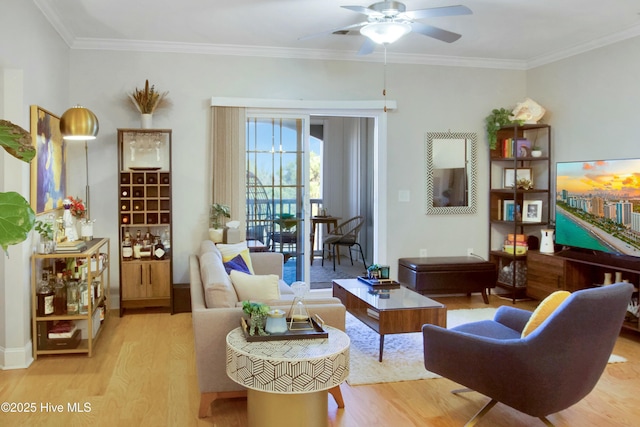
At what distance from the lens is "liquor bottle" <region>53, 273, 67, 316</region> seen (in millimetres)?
4090

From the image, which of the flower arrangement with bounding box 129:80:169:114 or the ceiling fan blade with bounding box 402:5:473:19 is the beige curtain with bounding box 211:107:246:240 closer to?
the flower arrangement with bounding box 129:80:169:114

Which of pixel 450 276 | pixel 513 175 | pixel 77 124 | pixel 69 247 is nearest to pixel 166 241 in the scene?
pixel 69 247

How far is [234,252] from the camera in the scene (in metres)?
5.02

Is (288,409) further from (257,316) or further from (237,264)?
(237,264)

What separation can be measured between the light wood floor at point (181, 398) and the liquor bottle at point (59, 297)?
0.35m

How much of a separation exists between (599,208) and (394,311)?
250 centimetres

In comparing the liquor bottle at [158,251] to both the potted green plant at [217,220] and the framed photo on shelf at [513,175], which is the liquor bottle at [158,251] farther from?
the framed photo on shelf at [513,175]

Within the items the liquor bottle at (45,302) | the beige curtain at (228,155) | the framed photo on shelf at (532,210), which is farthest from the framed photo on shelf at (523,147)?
the liquor bottle at (45,302)

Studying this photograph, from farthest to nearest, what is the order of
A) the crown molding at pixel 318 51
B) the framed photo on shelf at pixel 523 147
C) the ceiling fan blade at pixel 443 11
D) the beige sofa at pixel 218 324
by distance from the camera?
the framed photo on shelf at pixel 523 147
the crown molding at pixel 318 51
the ceiling fan blade at pixel 443 11
the beige sofa at pixel 218 324

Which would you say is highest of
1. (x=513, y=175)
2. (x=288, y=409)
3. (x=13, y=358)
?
→ (x=513, y=175)

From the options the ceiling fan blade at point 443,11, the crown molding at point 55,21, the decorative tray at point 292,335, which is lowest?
the decorative tray at point 292,335

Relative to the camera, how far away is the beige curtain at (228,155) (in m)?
5.73

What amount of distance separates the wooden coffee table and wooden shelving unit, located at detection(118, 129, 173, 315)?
2029mm

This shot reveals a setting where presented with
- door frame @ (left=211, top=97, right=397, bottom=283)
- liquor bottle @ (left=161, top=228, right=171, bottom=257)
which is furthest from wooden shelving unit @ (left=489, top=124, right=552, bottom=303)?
liquor bottle @ (left=161, top=228, right=171, bottom=257)
